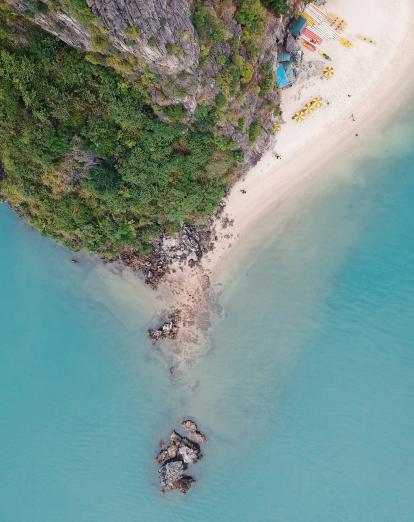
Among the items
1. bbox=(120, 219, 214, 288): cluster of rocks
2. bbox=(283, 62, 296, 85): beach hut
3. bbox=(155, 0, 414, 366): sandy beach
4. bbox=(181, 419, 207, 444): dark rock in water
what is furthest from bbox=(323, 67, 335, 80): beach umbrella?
bbox=(181, 419, 207, 444): dark rock in water

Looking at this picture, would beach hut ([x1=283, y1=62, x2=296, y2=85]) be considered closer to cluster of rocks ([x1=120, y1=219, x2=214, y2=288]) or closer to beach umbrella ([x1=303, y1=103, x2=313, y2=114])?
beach umbrella ([x1=303, y1=103, x2=313, y2=114])

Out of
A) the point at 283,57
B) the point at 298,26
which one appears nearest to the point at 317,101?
the point at 283,57

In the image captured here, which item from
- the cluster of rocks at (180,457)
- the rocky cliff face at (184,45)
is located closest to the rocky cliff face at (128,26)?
the rocky cliff face at (184,45)

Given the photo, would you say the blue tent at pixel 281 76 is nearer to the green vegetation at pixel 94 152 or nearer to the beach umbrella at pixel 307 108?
the beach umbrella at pixel 307 108

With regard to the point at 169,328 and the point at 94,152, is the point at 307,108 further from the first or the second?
the point at 169,328

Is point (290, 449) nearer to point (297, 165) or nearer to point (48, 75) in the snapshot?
point (297, 165)

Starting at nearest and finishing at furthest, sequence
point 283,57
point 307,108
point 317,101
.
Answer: point 283,57 < point 317,101 < point 307,108

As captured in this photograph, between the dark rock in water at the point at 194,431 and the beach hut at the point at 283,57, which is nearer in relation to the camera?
the beach hut at the point at 283,57
